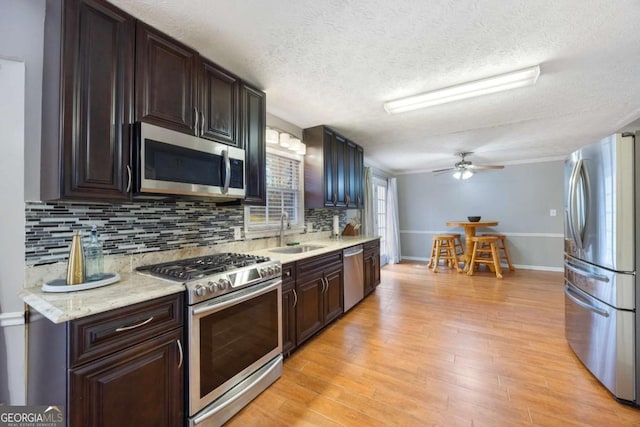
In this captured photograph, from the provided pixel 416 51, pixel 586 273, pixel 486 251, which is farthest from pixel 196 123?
pixel 486 251

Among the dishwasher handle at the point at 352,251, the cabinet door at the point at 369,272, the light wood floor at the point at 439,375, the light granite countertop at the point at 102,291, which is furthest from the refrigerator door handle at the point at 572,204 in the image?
the light granite countertop at the point at 102,291

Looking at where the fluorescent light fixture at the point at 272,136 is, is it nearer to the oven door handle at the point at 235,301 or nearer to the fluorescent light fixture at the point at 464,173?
the oven door handle at the point at 235,301

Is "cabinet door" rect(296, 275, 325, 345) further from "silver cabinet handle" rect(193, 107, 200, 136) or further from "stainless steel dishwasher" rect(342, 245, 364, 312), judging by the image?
"silver cabinet handle" rect(193, 107, 200, 136)

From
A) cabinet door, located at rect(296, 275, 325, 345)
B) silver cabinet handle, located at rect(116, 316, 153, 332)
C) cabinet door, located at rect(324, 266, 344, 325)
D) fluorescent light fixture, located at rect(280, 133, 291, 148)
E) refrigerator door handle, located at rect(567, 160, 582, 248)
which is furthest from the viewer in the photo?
fluorescent light fixture, located at rect(280, 133, 291, 148)

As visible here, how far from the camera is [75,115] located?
1251 millimetres

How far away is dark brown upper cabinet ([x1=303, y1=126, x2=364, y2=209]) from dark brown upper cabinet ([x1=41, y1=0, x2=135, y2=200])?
2133mm

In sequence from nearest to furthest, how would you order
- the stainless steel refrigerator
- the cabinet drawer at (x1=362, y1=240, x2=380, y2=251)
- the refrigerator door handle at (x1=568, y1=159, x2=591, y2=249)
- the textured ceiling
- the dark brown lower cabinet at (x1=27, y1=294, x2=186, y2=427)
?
the dark brown lower cabinet at (x1=27, y1=294, x2=186, y2=427) < the textured ceiling < the stainless steel refrigerator < the refrigerator door handle at (x1=568, y1=159, x2=591, y2=249) < the cabinet drawer at (x1=362, y1=240, x2=380, y2=251)

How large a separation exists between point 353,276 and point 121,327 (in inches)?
99.2

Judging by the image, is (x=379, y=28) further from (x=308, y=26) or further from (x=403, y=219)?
(x=403, y=219)

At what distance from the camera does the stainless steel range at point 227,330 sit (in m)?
1.39

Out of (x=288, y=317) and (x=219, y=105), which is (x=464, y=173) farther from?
(x=219, y=105)

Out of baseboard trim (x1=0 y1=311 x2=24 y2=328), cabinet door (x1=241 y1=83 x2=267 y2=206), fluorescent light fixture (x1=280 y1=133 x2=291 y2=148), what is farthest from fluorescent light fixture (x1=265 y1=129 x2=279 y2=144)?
baseboard trim (x1=0 y1=311 x2=24 y2=328)

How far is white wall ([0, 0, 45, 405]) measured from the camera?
1.30m

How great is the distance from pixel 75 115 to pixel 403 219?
265 inches
